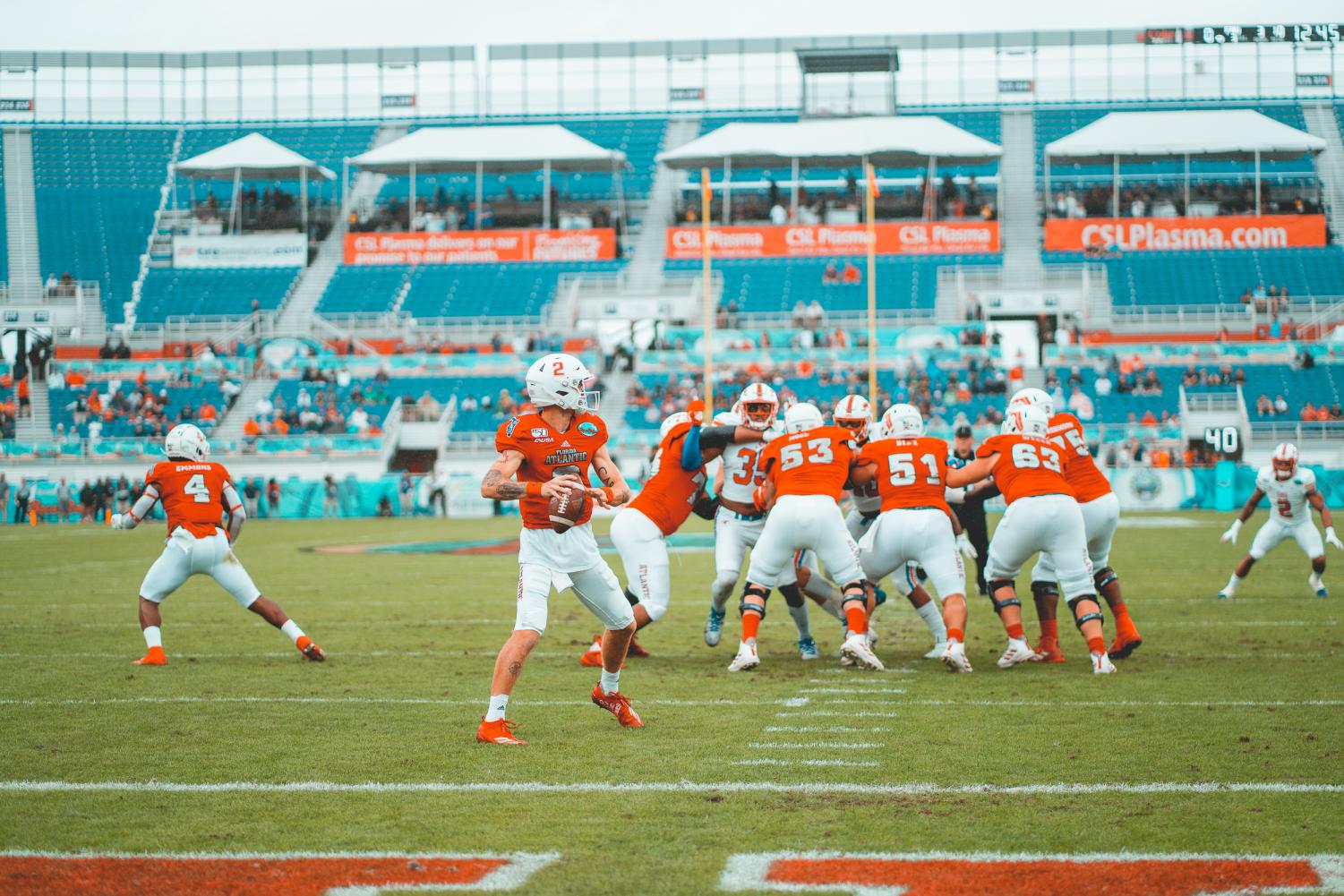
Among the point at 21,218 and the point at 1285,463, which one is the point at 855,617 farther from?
the point at 21,218

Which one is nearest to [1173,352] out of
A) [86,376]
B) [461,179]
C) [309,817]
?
[461,179]

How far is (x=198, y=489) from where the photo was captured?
434 inches

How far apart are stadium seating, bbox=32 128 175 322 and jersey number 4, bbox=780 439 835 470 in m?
43.1

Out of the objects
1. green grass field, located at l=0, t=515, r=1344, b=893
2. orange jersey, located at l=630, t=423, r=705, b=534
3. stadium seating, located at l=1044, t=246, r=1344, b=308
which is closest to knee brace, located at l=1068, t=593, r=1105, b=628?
green grass field, located at l=0, t=515, r=1344, b=893

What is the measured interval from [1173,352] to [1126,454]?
596 cm

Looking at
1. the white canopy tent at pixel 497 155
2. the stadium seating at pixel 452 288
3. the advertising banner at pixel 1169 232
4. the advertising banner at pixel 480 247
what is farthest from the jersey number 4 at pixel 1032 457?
the white canopy tent at pixel 497 155

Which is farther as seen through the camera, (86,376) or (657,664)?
(86,376)

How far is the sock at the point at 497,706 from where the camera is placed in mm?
7391

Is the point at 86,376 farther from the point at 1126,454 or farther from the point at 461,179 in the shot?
the point at 1126,454

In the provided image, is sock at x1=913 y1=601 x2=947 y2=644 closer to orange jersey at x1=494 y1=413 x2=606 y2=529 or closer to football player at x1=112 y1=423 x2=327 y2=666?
orange jersey at x1=494 y1=413 x2=606 y2=529

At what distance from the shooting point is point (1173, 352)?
38938mm

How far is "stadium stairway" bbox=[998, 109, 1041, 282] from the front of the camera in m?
45.8

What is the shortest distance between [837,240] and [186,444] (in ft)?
125

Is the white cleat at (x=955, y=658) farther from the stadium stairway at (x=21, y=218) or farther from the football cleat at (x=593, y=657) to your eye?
the stadium stairway at (x=21, y=218)
